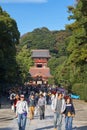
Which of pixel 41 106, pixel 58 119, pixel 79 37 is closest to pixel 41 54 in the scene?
pixel 79 37

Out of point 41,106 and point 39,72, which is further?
point 39,72

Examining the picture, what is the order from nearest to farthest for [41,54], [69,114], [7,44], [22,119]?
1. [22,119]
2. [69,114]
3. [7,44]
4. [41,54]

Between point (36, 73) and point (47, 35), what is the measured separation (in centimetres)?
5106

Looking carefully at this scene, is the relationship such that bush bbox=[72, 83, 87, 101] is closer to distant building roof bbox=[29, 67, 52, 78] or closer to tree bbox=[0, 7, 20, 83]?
tree bbox=[0, 7, 20, 83]

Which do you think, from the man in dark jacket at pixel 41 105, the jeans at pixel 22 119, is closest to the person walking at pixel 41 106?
the man in dark jacket at pixel 41 105

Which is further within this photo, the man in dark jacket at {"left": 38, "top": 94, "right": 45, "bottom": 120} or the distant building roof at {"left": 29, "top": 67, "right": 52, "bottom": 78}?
the distant building roof at {"left": 29, "top": 67, "right": 52, "bottom": 78}

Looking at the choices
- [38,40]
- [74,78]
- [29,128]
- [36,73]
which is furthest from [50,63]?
[29,128]

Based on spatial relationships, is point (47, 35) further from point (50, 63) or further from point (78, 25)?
point (78, 25)

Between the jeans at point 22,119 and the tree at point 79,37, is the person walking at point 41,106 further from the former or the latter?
the tree at point 79,37

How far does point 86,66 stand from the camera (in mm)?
60500

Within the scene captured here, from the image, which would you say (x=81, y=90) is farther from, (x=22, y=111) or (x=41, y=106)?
(x=22, y=111)

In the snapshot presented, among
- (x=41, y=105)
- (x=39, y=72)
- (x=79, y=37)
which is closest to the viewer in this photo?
(x=41, y=105)

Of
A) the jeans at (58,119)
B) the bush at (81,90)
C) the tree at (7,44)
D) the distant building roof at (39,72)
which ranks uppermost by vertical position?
the tree at (7,44)

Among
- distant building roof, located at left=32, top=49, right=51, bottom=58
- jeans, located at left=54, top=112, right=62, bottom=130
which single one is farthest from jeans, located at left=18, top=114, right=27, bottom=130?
distant building roof, located at left=32, top=49, right=51, bottom=58
